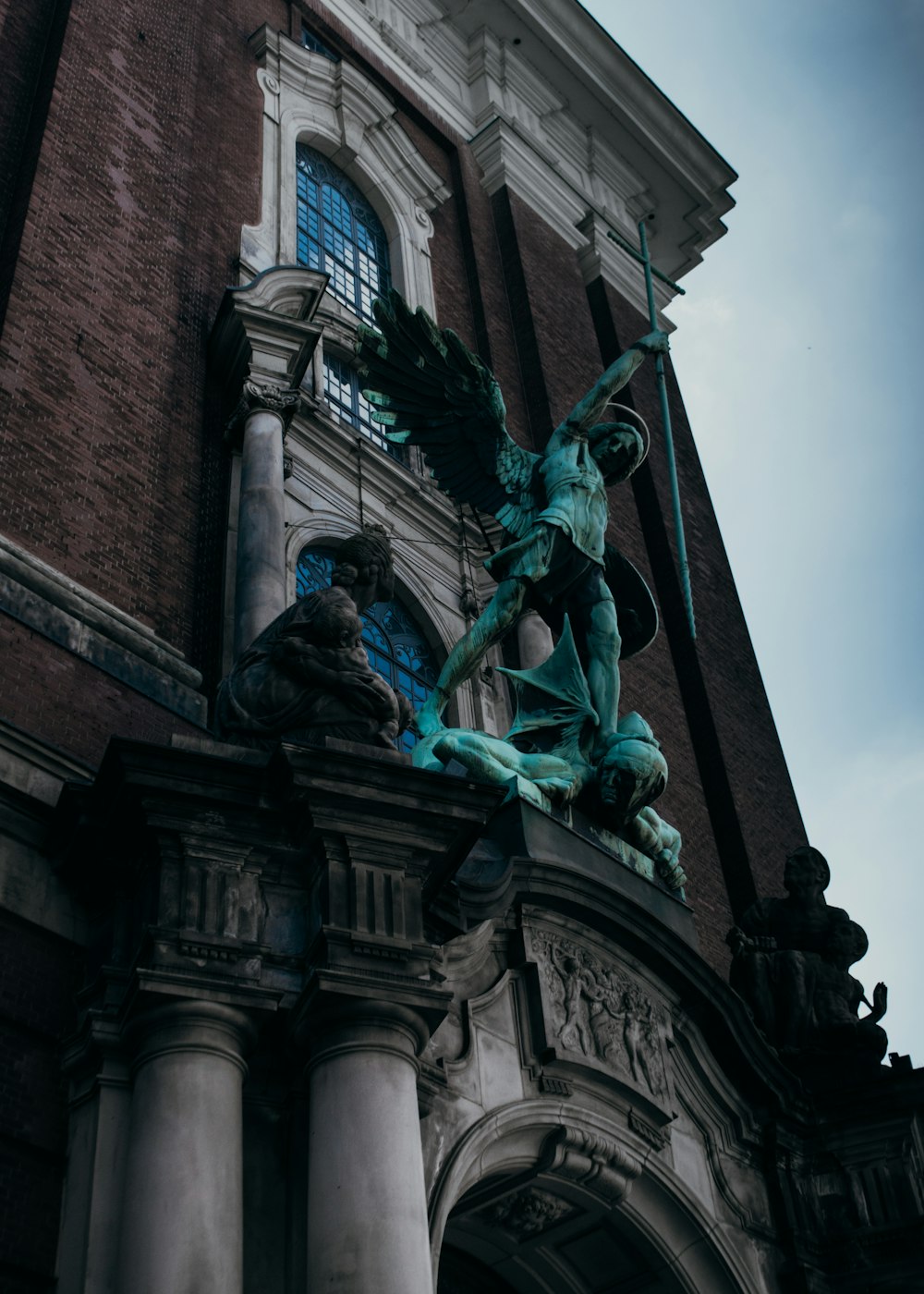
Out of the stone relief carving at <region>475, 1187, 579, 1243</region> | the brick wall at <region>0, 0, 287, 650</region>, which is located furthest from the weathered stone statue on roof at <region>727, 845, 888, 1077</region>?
the brick wall at <region>0, 0, 287, 650</region>

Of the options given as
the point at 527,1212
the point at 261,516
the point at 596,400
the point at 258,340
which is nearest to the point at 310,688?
the point at 527,1212

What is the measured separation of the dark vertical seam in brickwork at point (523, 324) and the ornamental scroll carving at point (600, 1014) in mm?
8437

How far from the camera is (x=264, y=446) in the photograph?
40.1 ft

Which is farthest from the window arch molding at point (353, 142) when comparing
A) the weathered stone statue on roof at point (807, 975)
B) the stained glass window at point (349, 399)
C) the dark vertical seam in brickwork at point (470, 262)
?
the weathered stone statue on roof at point (807, 975)

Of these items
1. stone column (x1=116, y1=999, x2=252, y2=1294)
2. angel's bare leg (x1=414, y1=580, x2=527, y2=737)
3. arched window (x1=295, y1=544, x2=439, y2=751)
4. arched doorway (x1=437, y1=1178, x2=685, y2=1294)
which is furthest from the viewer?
arched window (x1=295, y1=544, x2=439, y2=751)

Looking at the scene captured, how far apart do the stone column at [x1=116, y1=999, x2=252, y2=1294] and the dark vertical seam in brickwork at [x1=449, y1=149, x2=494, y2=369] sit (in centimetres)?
1098

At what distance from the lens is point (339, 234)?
16703mm

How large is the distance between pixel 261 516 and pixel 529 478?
201 centimetres

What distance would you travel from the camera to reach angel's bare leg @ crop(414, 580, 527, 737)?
1069 centimetres

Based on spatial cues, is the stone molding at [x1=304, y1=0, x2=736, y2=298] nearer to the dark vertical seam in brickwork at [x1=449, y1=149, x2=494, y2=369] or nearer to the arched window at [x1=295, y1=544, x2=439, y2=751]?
the dark vertical seam in brickwork at [x1=449, y1=149, x2=494, y2=369]

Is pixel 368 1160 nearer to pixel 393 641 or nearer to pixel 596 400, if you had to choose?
pixel 596 400

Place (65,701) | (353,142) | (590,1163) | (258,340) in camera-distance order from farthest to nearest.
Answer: (353,142)
(258,340)
(65,701)
(590,1163)

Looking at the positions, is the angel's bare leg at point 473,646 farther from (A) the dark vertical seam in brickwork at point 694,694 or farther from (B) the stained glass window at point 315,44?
(B) the stained glass window at point 315,44

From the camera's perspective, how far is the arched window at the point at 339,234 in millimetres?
16000
